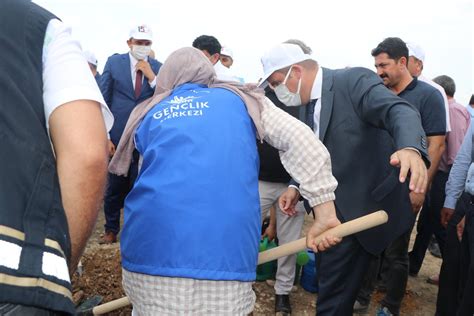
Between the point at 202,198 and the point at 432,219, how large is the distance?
12.0 feet

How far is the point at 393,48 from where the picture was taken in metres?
3.45

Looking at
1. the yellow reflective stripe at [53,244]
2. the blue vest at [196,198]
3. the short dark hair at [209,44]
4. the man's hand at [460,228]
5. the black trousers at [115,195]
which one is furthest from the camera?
the short dark hair at [209,44]

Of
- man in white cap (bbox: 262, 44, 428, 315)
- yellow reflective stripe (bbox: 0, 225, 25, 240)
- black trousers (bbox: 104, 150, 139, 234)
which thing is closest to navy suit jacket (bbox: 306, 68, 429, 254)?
man in white cap (bbox: 262, 44, 428, 315)

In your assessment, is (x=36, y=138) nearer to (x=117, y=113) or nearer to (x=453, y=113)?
(x=117, y=113)

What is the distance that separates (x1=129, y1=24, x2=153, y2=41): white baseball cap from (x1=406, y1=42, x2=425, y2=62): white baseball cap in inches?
121

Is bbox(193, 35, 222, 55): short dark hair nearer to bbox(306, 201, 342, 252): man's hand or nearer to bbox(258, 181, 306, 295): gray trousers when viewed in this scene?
bbox(258, 181, 306, 295): gray trousers

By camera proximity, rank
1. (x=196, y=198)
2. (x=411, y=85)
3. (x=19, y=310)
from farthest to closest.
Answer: (x=411, y=85)
(x=196, y=198)
(x=19, y=310)

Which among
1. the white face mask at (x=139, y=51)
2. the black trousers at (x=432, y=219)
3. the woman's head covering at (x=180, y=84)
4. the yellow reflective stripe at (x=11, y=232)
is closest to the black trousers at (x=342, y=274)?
the woman's head covering at (x=180, y=84)

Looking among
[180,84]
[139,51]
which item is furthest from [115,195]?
[180,84]

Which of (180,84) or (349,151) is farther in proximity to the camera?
(349,151)

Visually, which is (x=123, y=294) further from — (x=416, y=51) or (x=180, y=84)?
(x=416, y=51)

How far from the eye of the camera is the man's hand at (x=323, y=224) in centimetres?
192

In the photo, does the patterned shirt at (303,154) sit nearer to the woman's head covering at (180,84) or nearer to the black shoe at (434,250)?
the woman's head covering at (180,84)

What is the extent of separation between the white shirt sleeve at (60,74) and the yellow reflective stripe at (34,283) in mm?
444
